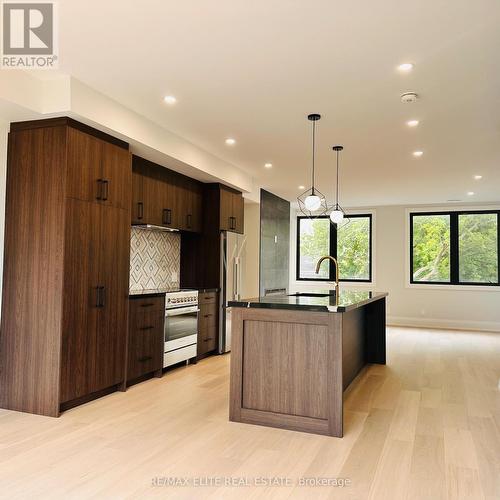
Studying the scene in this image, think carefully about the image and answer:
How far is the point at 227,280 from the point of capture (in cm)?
580

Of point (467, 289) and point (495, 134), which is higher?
point (495, 134)

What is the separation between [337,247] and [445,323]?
8.78ft

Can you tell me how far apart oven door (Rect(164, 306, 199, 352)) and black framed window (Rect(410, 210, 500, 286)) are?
5636 mm

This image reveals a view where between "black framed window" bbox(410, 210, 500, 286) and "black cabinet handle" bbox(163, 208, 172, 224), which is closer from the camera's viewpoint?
"black cabinet handle" bbox(163, 208, 172, 224)

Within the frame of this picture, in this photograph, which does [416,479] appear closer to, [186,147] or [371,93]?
[371,93]

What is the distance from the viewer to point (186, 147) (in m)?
4.89

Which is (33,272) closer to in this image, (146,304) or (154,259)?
(146,304)

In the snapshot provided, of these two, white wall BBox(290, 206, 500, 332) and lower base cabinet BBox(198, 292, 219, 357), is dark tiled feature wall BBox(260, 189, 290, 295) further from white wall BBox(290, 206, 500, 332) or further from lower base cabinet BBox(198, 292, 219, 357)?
white wall BBox(290, 206, 500, 332)

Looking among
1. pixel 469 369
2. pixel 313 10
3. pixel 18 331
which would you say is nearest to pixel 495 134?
pixel 469 369

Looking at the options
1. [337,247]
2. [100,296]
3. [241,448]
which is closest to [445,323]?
[337,247]

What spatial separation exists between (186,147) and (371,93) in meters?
2.16

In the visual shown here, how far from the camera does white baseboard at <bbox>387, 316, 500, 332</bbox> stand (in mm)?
8578

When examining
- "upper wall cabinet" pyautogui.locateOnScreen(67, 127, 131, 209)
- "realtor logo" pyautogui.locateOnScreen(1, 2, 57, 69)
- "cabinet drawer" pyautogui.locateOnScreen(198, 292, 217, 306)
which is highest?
"realtor logo" pyautogui.locateOnScreen(1, 2, 57, 69)

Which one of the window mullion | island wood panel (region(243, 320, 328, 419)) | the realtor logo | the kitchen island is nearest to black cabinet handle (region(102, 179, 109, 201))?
the realtor logo
